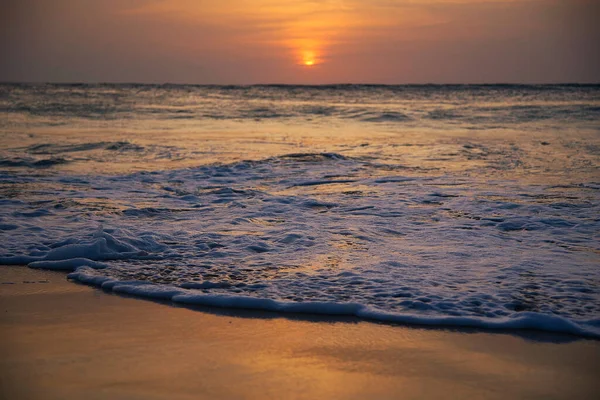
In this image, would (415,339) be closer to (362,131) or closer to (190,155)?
(190,155)

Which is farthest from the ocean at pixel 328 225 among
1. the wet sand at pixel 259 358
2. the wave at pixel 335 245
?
the wet sand at pixel 259 358

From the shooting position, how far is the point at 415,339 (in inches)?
163

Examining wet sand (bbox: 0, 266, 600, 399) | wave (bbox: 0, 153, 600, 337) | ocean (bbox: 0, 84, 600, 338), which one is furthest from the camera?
ocean (bbox: 0, 84, 600, 338)

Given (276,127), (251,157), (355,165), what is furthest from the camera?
(276,127)

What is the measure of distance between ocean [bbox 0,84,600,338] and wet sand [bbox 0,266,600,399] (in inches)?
12.4

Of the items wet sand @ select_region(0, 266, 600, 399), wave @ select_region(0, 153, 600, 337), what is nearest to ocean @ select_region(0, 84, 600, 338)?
wave @ select_region(0, 153, 600, 337)

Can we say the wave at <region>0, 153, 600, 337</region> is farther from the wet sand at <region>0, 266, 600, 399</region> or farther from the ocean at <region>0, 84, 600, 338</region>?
the wet sand at <region>0, 266, 600, 399</region>

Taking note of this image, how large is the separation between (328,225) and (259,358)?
156 inches

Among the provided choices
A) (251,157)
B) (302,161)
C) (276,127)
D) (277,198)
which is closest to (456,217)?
(277,198)

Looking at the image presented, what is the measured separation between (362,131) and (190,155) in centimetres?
928

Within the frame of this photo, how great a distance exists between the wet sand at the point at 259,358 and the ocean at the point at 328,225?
32 cm

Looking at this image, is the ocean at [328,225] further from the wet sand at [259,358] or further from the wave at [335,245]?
the wet sand at [259,358]

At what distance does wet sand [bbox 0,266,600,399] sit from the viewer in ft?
10.9

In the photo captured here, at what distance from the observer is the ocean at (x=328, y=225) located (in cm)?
497
